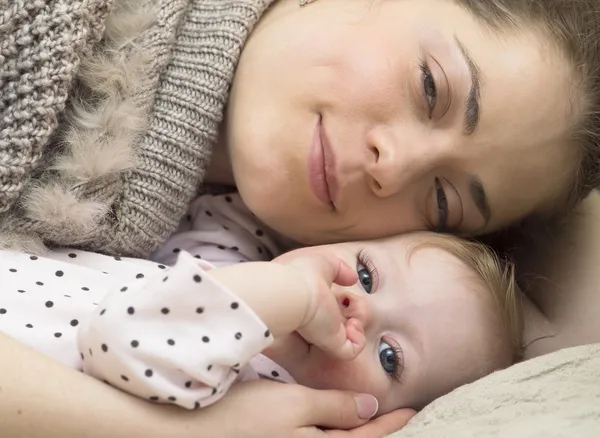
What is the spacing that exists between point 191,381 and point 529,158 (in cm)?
62

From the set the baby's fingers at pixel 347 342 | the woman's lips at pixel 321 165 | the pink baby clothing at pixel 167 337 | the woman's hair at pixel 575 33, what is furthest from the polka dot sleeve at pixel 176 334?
the woman's hair at pixel 575 33

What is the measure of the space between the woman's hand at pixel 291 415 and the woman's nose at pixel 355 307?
0.32 feet

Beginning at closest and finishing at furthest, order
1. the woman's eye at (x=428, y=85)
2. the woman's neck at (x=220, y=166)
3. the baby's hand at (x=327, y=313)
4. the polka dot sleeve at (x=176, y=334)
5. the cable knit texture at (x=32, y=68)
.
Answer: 1. the polka dot sleeve at (x=176, y=334)
2. the baby's hand at (x=327, y=313)
3. the cable knit texture at (x=32, y=68)
4. the woman's eye at (x=428, y=85)
5. the woman's neck at (x=220, y=166)

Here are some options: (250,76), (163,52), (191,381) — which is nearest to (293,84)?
(250,76)

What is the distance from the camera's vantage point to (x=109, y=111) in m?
1.03

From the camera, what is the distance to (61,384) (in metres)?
0.75

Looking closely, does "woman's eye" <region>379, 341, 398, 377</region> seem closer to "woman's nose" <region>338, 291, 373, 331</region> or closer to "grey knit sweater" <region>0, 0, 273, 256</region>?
"woman's nose" <region>338, 291, 373, 331</region>

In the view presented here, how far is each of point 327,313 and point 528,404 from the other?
0.26 meters

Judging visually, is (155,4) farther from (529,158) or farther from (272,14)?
(529,158)

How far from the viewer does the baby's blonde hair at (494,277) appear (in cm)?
108

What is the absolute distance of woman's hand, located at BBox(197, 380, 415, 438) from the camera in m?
0.81

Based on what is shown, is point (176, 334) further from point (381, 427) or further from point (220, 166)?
point (220, 166)

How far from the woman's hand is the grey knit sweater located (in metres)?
0.36

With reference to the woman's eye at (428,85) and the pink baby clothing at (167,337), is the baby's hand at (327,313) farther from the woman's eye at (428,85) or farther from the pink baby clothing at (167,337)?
the woman's eye at (428,85)
